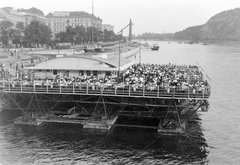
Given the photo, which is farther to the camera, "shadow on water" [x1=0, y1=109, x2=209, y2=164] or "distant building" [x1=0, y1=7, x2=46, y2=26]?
"distant building" [x1=0, y1=7, x2=46, y2=26]

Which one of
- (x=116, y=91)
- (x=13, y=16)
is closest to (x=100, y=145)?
(x=116, y=91)

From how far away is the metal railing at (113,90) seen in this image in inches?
1246

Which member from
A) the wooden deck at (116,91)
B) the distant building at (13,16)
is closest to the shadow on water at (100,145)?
the wooden deck at (116,91)

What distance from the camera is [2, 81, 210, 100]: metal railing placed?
104 ft

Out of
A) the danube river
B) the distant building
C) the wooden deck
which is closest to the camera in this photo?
the danube river

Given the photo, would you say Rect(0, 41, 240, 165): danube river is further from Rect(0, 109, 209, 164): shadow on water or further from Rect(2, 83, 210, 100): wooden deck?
Rect(2, 83, 210, 100): wooden deck

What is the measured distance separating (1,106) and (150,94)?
22553mm

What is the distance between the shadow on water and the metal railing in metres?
4.23

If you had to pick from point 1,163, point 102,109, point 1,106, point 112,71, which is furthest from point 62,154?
point 1,106

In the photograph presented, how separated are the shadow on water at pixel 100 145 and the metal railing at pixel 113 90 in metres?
4.23

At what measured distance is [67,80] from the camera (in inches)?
1476

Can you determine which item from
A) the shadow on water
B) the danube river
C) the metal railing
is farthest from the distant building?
the danube river

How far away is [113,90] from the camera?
3353cm

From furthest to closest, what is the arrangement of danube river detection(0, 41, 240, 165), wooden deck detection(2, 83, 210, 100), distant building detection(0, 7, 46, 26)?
distant building detection(0, 7, 46, 26) → wooden deck detection(2, 83, 210, 100) → danube river detection(0, 41, 240, 165)
